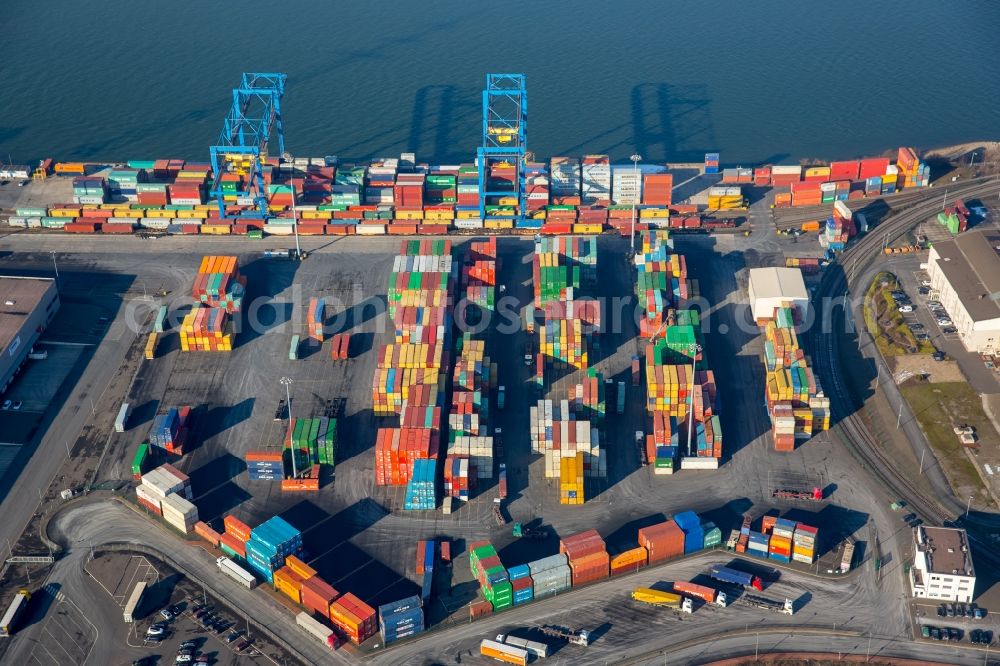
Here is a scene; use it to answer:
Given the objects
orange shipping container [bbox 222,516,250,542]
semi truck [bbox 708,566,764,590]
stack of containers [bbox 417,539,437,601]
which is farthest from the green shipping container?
semi truck [bbox 708,566,764,590]

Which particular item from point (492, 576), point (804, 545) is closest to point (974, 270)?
point (804, 545)

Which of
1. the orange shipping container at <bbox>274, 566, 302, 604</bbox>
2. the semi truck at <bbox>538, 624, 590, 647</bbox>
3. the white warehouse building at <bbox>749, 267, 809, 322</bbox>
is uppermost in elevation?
the white warehouse building at <bbox>749, 267, 809, 322</bbox>

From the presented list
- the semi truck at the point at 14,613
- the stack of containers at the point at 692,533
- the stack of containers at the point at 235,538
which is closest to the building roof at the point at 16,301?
the semi truck at the point at 14,613

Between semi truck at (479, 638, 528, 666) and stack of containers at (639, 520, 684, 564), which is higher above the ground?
stack of containers at (639, 520, 684, 564)

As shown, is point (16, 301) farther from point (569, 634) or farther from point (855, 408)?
point (855, 408)

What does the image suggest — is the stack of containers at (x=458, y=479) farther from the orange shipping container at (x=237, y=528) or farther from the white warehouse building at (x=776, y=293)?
the white warehouse building at (x=776, y=293)

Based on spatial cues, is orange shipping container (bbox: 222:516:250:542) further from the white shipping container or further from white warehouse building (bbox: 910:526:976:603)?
white warehouse building (bbox: 910:526:976:603)
